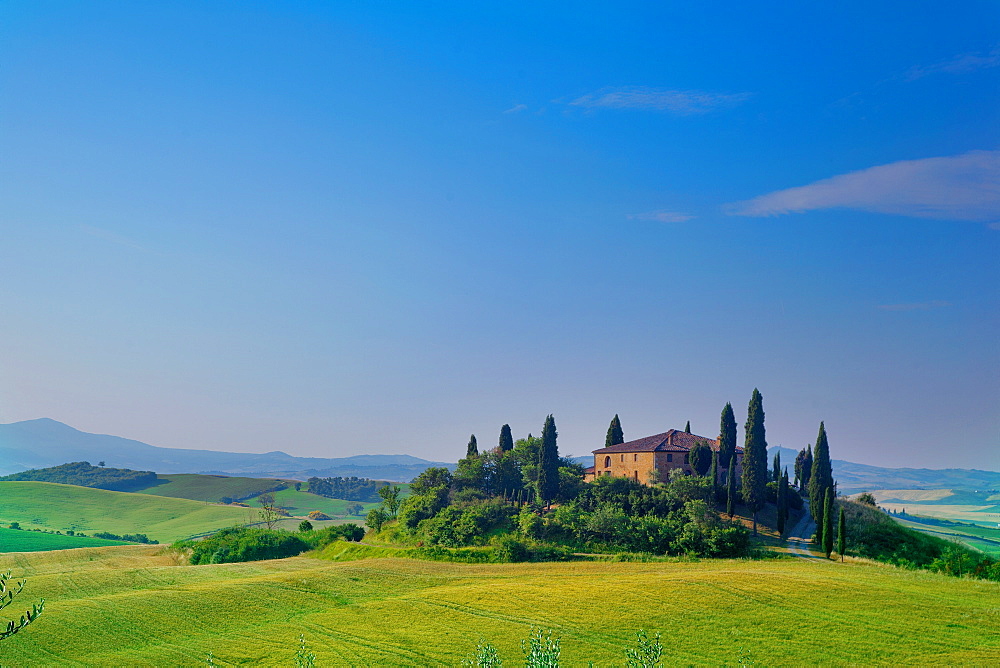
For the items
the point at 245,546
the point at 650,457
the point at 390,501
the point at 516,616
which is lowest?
the point at 245,546

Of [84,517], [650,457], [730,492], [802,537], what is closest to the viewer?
[802,537]

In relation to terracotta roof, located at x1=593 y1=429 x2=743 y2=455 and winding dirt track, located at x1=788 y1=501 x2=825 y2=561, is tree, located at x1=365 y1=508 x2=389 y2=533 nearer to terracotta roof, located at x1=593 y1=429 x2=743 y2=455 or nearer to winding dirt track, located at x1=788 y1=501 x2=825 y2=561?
terracotta roof, located at x1=593 y1=429 x2=743 y2=455

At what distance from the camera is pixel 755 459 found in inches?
3499

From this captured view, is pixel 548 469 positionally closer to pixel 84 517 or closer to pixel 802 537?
pixel 802 537

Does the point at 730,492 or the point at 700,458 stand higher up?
the point at 700,458

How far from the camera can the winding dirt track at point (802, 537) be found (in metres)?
72.3

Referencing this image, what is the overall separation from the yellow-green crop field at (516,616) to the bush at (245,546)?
94.0 feet

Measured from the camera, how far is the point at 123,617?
1832 inches

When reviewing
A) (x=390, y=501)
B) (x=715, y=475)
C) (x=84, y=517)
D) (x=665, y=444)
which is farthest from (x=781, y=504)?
(x=84, y=517)

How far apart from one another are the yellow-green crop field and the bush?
28660 mm

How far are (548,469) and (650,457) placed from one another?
598 inches

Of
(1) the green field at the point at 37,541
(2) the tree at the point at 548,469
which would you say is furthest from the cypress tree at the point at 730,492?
(1) the green field at the point at 37,541

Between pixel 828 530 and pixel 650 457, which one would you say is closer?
pixel 828 530

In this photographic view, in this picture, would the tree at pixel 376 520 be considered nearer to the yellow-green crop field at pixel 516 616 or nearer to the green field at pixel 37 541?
the yellow-green crop field at pixel 516 616
